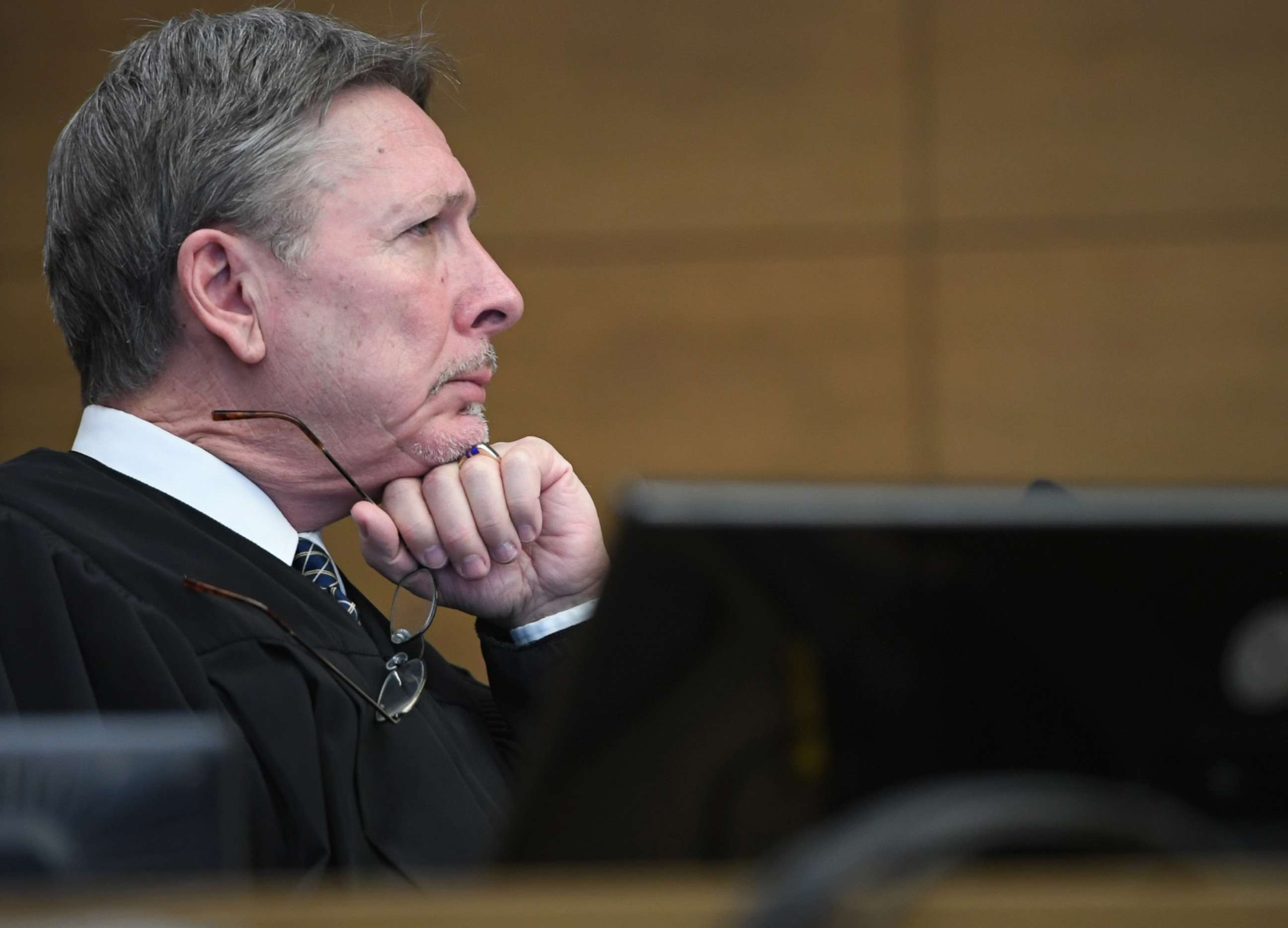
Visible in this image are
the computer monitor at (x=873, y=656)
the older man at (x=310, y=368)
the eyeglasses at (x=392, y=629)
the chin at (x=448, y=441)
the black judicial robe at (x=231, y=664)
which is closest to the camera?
the computer monitor at (x=873, y=656)

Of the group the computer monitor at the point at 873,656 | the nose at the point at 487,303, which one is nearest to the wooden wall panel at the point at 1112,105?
the nose at the point at 487,303

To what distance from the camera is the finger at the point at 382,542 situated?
5.47 feet

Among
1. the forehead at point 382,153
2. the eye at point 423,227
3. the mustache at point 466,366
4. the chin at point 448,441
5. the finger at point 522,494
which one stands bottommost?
the finger at point 522,494

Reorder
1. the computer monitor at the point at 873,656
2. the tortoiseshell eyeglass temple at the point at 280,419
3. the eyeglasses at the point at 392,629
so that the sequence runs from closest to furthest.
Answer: the computer monitor at the point at 873,656, the eyeglasses at the point at 392,629, the tortoiseshell eyeglass temple at the point at 280,419

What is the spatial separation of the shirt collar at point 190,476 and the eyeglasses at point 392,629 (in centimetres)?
7

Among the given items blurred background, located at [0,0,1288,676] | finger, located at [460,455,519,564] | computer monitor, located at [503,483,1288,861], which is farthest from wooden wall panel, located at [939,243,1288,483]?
computer monitor, located at [503,483,1288,861]

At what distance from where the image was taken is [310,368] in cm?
167

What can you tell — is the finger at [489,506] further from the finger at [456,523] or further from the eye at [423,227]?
the eye at [423,227]

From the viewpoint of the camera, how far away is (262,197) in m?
1.65

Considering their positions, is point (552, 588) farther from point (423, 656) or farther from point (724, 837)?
point (724, 837)

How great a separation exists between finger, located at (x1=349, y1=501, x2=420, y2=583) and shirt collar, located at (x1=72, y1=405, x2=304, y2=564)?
3.6 inches

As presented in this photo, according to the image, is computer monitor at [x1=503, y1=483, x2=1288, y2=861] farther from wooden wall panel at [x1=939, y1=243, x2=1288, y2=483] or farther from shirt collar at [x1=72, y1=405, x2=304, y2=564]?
wooden wall panel at [x1=939, y1=243, x2=1288, y2=483]

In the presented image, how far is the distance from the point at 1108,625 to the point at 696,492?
0.20m

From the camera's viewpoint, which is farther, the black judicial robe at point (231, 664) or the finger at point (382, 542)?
the finger at point (382, 542)
